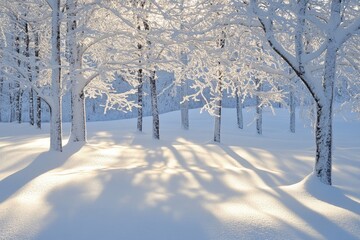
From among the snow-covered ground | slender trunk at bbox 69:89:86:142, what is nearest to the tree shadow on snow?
the snow-covered ground

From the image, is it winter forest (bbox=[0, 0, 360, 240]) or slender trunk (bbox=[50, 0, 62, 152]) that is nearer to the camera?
winter forest (bbox=[0, 0, 360, 240])

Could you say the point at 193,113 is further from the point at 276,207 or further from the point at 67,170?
the point at 276,207

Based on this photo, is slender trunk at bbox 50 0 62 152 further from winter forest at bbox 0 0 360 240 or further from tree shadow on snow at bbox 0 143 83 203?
tree shadow on snow at bbox 0 143 83 203

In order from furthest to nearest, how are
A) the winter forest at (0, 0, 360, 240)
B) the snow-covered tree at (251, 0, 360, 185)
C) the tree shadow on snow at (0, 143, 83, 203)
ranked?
the snow-covered tree at (251, 0, 360, 185) < the tree shadow on snow at (0, 143, 83, 203) < the winter forest at (0, 0, 360, 240)

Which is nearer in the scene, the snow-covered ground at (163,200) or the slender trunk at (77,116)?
the snow-covered ground at (163,200)

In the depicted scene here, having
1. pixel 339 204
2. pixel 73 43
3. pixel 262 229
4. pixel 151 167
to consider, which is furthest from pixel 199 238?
pixel 73 43

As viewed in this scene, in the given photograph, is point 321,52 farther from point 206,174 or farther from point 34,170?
point 34,170

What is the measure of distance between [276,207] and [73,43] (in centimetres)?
911

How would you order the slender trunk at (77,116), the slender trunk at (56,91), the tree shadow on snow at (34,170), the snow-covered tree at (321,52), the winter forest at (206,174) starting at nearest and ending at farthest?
the winter forest at (206,174), the tree shadow on snow at (34,170), the snow-covered tree at (321,52), the slender trunk at (56,91), the slender trunk at (77,116)

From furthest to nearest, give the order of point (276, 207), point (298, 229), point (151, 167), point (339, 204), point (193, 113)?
point (193, 113), point (151, 167), point (339, 204), point (276, 207), point (298, 229)

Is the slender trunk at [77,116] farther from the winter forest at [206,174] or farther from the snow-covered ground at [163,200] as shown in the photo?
the snow-covered ground at [163,200]

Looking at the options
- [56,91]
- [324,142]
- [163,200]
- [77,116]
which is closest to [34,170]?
[56,91]

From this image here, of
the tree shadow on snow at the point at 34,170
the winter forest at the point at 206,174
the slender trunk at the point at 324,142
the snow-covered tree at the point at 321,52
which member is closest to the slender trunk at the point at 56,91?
the winter forest at the point at 206,174

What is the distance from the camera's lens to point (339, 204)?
5660 mm
